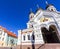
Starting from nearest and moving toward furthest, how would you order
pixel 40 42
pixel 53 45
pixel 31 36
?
pixel 53 45
pixel 40 42
pixel 31 36

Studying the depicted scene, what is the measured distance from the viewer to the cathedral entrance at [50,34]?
98.0ft

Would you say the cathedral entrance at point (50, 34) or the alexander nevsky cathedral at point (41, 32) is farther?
the cathedral entrance at point (50, 34)

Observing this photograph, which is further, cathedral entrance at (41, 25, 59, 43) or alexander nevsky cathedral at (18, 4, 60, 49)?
cathedral entrance at (41, 25, 59, 43)

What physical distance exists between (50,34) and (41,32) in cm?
363

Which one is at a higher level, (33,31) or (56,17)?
(56,17)

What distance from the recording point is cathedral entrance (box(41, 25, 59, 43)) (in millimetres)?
29859

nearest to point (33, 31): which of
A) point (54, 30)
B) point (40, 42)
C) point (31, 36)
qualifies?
point (31, 36)

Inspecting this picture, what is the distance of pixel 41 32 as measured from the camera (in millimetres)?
28781

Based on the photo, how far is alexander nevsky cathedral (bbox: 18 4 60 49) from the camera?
92.3ft

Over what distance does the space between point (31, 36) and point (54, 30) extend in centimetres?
638

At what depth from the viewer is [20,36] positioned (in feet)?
98.7

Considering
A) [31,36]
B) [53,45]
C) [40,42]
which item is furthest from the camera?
[31,36]

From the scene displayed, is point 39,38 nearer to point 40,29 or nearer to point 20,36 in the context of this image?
point 40,29

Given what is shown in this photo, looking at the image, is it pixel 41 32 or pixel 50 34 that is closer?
pixel 41 32
